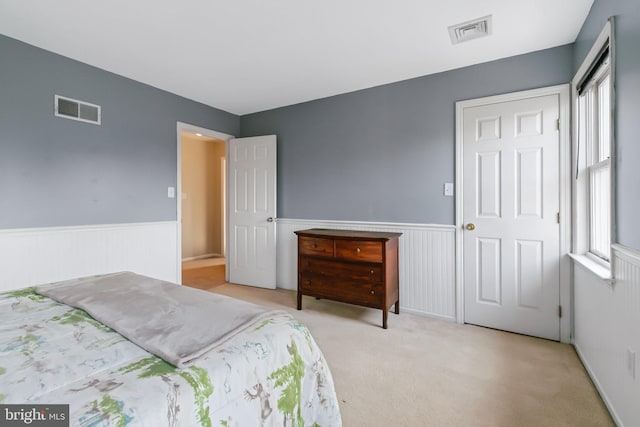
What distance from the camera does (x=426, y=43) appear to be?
2408mm

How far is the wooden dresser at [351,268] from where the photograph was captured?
2732 millimetres

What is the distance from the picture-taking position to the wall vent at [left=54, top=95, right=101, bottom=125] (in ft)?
8.43

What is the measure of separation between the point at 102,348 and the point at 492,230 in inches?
113

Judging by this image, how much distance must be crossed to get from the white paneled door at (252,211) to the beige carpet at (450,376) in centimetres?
138

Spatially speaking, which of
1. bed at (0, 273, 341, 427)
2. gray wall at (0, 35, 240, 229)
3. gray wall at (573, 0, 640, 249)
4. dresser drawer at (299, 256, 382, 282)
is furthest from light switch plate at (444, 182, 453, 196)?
gray wall at (0, 35, 240, 229)

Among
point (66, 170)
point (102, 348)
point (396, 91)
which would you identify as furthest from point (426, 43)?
point (66, 170)

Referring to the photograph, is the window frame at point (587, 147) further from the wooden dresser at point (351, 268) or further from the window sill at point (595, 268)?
the wooden dresser at point (351, 268)

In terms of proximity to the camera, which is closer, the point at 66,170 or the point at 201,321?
the point at 201,321

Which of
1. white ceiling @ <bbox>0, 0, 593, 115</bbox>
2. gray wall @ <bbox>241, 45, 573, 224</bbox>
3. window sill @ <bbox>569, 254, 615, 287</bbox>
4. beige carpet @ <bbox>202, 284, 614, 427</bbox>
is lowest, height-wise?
beige carpet @ <bbox>202, 284, 614, 427</bbox>

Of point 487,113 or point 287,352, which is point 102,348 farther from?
point 487,113

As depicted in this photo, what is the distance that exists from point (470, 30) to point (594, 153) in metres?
1.27

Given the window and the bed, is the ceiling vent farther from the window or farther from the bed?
the bed

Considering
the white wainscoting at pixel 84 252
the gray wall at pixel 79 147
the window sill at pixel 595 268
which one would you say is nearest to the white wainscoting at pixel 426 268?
the window sill at pixel 595 268

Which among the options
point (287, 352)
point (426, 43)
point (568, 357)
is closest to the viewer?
point (287, 352)
